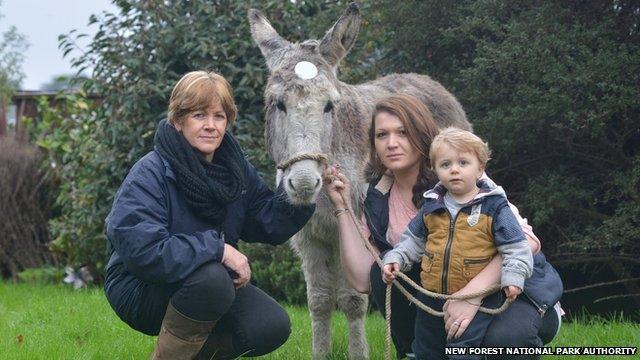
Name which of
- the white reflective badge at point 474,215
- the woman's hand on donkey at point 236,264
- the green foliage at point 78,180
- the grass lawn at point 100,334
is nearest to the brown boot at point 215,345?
the woman's hand on donkey at point 236,264

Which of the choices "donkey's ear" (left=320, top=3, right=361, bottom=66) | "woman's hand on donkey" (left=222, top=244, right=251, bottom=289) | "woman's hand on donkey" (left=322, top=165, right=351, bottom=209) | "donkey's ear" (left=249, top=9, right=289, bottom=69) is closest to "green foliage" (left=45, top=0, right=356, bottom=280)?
"donkey's ear" (left=249, top=9, right=289, bottom=69)

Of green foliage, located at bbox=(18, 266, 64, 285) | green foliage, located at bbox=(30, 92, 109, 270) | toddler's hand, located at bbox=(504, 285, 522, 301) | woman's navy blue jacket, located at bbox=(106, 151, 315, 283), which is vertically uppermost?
toddler's hand, located at bbox=(504, 285, 522, 301)

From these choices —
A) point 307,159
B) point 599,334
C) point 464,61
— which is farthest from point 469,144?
point 464,61

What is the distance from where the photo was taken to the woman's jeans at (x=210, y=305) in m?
3.74

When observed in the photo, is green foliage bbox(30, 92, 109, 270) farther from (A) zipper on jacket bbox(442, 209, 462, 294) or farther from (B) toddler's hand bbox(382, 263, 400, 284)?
(A) zipper on jacket bbox(442, 209, 462, 294)

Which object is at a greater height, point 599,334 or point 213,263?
point 213,263

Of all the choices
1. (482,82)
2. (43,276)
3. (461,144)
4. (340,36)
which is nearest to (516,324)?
(461,144)

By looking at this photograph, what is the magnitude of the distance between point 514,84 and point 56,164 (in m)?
5.73

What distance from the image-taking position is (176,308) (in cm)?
381

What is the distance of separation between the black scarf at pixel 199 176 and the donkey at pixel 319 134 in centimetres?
29

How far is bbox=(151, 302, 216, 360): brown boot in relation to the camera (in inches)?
151

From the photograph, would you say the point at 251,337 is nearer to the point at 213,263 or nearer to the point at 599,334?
the point at 213,263

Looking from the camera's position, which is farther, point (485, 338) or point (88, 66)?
point (88, 66)

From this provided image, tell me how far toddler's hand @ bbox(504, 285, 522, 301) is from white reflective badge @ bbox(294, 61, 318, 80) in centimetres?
162
